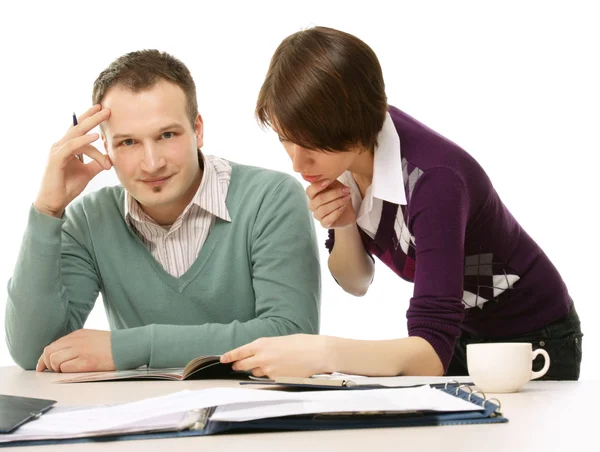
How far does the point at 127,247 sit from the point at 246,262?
→ 0.32 meters

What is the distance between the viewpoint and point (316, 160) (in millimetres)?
1490

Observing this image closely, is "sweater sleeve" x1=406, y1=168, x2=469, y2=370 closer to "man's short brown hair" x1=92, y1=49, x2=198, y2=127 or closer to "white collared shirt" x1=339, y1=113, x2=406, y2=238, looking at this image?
"white collared shirt" x1=339, y1=113, x2=406, y2=238

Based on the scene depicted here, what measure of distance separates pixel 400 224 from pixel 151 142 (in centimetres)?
66

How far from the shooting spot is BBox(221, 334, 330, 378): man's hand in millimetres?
1226

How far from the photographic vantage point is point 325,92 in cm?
138

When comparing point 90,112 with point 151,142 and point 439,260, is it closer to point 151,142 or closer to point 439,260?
point 151,142

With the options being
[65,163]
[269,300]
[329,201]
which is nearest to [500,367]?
[329,201]

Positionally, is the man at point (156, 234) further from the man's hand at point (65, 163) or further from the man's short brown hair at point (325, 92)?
the man's short brown hair at point (325, 92)

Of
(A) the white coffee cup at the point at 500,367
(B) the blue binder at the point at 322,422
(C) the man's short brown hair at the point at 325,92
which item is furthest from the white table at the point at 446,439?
(C) the man's short brown hair at the point at 325,92

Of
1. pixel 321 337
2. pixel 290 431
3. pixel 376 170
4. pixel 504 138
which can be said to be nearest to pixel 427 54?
pixel 504 138

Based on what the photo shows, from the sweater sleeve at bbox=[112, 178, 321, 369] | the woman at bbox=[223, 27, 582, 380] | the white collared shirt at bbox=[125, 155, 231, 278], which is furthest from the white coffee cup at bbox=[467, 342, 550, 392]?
the white collared shirt at bbox=[125, 155, 231, 278]

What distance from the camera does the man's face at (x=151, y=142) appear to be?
6.02 feet

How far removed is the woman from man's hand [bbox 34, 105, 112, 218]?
537 mm

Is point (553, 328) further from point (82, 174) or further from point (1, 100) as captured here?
point (1, 100)
